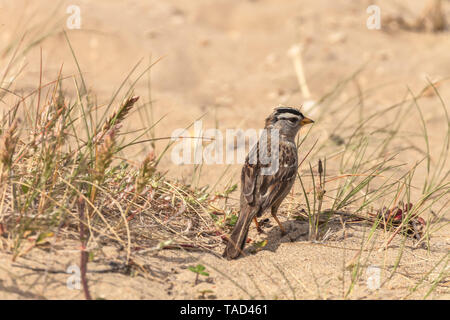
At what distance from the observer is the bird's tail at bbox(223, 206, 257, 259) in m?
3.89

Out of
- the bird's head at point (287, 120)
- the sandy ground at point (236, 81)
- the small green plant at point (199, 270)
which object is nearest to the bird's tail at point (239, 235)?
the sandy ground at point (236, 81)

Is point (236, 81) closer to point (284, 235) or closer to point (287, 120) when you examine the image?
point (287, 120)

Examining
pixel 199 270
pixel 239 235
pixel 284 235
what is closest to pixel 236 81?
pixel 284 235

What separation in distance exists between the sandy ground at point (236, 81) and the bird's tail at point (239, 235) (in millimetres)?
85

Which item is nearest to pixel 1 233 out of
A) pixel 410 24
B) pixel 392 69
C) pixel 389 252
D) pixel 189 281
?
pixel 189 281

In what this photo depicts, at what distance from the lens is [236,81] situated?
31.5ft

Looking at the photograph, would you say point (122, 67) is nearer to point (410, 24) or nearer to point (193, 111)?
point (193, 111)

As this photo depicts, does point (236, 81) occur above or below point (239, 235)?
above

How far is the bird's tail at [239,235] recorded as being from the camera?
3887mm

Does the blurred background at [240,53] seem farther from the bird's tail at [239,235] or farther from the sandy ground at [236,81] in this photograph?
the bird's tail at [239,235]

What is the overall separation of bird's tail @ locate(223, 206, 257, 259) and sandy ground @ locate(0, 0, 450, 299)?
9 cm

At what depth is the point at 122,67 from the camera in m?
9.48

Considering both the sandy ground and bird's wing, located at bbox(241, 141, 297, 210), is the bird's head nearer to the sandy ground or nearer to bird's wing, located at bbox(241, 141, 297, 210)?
bird's wing, located at bbox(241, 141, 297, 210)

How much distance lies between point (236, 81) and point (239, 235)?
5896 millimetres
